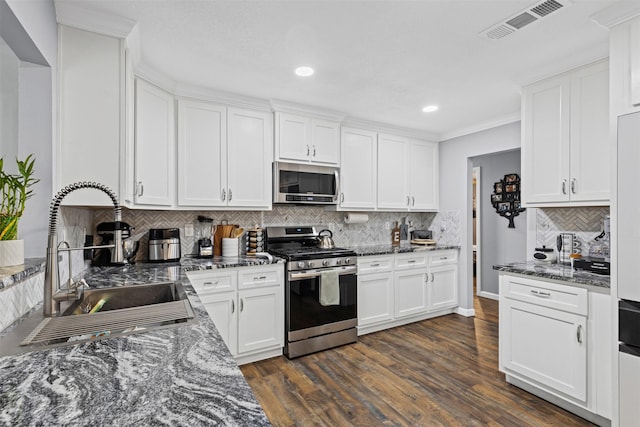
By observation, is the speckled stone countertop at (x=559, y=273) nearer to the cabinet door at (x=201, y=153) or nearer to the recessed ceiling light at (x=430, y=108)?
the recessed ceiling light at (x=430, y=108)

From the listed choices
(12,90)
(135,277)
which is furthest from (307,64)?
(135,277)

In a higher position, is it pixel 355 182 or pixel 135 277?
pixel 355 182

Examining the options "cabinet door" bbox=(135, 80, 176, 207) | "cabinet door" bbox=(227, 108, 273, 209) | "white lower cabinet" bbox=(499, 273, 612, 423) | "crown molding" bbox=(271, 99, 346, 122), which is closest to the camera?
"white lower cabinet" bbox=(499, 273, 612, 423)

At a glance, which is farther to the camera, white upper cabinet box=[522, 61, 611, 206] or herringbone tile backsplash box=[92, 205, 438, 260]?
herringbone tile backsplash box=[92, 205, 438, 260]

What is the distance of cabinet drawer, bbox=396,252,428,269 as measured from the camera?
3.78 meters

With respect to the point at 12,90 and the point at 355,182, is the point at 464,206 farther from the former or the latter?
the point at 12,90

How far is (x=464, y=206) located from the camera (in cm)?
416

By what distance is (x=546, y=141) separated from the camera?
2.59 meters

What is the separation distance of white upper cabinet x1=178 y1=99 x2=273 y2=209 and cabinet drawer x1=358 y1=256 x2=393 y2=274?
117 centimetres

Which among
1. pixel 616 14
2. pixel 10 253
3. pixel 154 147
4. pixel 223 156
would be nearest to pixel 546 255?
pixel 616 14

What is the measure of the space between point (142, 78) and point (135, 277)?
58.4 inches

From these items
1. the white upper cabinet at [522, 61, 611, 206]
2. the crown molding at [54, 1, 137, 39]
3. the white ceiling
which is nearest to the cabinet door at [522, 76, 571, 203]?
the white upper cabinet at [522, 61, 611, 206]

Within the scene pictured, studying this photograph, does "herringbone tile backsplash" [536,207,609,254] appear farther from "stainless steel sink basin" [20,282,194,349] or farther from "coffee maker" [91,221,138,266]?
"coffee maker" [91,221,138,266]

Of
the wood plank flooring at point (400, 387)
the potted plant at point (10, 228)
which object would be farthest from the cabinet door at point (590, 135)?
the potted plant at point (10, 228)
